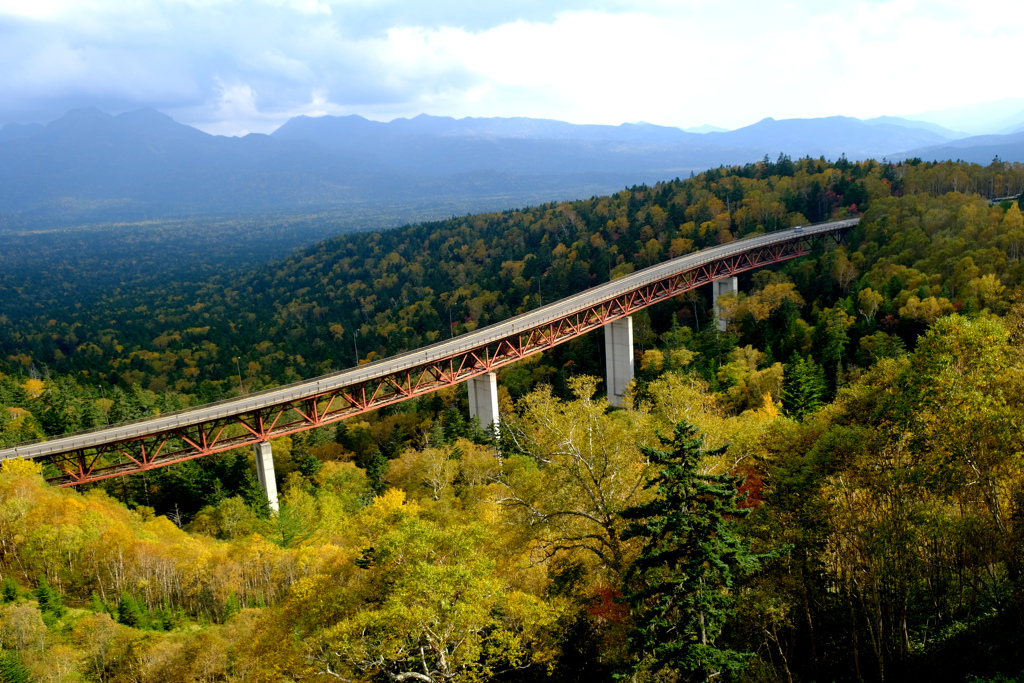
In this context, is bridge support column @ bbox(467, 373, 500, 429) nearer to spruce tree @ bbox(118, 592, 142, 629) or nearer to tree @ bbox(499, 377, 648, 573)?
spruce tree @ bbox(118, 592, 142, 629)

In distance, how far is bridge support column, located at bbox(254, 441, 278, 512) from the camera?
152 ft

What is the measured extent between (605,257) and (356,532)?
78.6m

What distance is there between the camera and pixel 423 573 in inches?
648

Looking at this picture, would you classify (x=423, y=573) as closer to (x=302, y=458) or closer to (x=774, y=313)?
(x=302, y=458)

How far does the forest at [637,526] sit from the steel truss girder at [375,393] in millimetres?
2652

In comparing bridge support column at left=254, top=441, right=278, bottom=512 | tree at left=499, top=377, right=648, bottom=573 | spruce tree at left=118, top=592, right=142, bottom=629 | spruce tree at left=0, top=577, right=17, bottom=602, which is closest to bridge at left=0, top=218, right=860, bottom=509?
bridge support column at left=254, top=441, right=278, bottom=512

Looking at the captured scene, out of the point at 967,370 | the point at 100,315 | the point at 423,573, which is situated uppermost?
the point at 967,370

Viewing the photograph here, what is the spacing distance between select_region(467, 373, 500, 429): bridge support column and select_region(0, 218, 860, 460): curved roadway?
13.1 ft

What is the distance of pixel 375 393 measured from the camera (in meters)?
48.7

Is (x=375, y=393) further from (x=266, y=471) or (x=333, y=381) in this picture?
(x=266, y=471)

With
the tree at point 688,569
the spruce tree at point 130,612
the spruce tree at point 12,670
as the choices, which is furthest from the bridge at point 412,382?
the tree at point 688,569

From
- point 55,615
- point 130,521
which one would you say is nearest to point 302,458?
point 130,521

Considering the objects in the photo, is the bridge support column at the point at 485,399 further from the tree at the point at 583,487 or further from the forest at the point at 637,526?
the tree at the point at 583,487

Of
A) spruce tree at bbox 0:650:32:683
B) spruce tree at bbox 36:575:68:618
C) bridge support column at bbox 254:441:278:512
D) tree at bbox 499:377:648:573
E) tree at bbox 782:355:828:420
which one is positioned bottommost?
bridge support column at bbox 254:441:278:512
